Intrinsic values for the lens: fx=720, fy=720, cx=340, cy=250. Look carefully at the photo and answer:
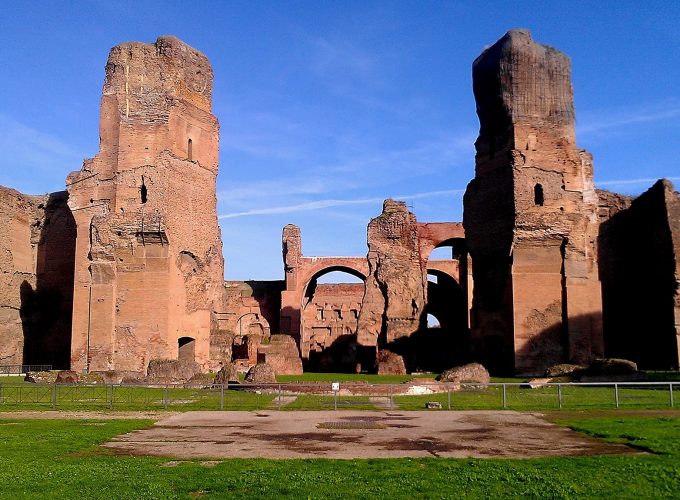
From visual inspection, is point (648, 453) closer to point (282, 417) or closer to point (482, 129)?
point (282, 417)

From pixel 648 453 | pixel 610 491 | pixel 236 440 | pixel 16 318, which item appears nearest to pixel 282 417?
pixel 236 440

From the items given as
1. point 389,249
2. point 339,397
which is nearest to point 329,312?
point 389,249

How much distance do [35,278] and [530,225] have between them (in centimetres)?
2224

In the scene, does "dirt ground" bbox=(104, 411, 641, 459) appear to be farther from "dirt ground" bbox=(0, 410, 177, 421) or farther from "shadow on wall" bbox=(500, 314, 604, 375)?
"shadow on wall" bbox=(500, 314, 604, 375)

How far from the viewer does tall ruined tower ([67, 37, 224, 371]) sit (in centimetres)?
2636

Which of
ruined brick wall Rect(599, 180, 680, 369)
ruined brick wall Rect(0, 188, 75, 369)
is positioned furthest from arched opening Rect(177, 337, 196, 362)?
ruined brick wall Rect(599, 180, 680, 369)

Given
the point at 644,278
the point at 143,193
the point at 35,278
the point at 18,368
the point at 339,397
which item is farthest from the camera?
the point at 35,278

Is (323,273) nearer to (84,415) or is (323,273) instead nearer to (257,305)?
(257,305)

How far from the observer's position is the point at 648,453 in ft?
27.3

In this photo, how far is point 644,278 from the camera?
30.8 m

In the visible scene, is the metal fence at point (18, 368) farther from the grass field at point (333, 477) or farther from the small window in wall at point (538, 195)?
the grass field at point (333, 477)

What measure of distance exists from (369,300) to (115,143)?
12354mm

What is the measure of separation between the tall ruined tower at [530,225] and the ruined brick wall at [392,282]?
401 centimetres

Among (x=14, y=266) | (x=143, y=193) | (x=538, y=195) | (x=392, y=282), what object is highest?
(x=143, y=193)
